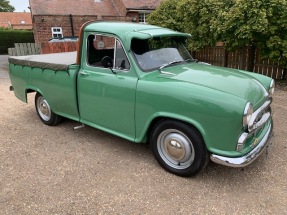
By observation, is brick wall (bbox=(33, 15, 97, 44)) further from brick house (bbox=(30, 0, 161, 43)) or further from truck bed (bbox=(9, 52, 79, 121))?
truck bed (bbox=(9, 52, 79, 121))

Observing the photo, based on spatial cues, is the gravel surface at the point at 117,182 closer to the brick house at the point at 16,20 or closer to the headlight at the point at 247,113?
the headlight at the point at 247,113

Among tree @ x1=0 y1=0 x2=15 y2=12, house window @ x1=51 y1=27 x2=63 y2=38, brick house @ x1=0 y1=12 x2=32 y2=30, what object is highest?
tree @ x1=0 y1=0 x2=15 y2=12

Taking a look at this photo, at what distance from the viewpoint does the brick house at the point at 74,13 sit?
1970cm

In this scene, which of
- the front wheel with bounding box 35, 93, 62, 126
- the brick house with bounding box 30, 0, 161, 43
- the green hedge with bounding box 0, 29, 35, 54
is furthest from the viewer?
the green hedge with bounding box 0, 29, 35, 54

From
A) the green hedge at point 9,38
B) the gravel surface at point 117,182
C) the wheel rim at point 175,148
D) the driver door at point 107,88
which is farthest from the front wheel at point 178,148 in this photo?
the green hedge at point 9,38

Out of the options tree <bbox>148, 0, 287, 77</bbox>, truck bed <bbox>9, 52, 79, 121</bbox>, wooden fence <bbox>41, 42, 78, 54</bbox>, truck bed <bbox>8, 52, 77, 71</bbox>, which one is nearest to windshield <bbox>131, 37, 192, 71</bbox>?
truck bed <bbox>9, 52, 79, 121</bbox>

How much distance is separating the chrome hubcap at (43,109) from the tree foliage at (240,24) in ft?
17.8

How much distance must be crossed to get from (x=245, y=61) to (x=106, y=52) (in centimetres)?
610

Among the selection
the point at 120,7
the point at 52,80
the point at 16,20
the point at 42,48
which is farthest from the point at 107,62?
the point at 16,20

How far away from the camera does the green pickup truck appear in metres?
2.80

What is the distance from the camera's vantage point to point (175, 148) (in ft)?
10.6

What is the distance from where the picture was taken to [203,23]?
852cm

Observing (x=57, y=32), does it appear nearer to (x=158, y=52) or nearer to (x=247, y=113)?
(x=158, y=52)

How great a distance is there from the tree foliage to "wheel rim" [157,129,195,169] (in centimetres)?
505
